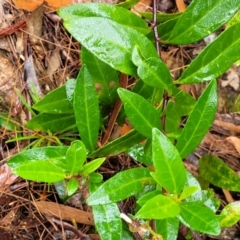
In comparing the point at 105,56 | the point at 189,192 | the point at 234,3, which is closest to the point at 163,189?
the point at 189,192

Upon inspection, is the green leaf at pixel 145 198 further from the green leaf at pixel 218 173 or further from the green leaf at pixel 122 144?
the green leaf at pixel 218 173

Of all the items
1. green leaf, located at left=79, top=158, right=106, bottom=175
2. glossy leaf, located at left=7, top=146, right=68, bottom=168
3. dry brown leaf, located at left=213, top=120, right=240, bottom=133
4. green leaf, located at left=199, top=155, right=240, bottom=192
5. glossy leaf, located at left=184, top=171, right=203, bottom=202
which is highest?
glossy leaf, located at left=7, top=146, right=68, bottom=168

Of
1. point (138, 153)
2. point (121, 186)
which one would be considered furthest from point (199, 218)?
point (138, 153)

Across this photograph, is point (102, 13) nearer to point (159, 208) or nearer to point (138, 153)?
point (138, 153)

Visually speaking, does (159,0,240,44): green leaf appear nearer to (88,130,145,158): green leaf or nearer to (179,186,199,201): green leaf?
(88,130,145,158): green leaf

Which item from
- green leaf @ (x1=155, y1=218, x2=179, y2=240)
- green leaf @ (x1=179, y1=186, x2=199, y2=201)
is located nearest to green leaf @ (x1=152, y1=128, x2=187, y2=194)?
green leaf @ (x1=179, y1=186, x2=199, y2=201)

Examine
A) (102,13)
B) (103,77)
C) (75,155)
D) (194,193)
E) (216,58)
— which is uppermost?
(102,13)
